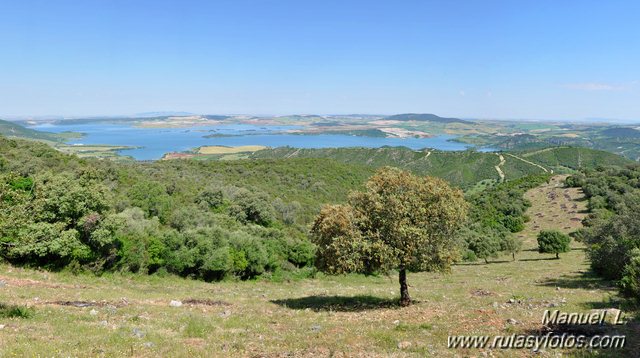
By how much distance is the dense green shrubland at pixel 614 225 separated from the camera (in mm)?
29098

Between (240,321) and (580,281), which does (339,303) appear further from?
(580,281)

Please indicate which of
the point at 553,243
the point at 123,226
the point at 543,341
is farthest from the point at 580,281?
the point at 123,226

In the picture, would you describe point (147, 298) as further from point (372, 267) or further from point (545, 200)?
point (545, 200)

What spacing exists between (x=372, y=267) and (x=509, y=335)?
9.04m

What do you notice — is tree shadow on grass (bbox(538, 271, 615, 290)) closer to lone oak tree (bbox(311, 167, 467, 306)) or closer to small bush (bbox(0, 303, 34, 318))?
lone oak tree (bbox(311, 167, 467, 306))

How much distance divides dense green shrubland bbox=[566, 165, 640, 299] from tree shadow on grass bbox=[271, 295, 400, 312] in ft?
44.1

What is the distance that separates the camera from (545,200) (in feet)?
389

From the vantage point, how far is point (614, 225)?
44062mm

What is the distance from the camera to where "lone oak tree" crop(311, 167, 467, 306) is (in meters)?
21.6

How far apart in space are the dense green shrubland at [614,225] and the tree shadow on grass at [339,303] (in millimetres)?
13454

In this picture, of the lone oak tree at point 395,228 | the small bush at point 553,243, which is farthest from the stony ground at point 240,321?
the small bush at point 553,243

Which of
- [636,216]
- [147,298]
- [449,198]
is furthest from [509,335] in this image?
[636,216]

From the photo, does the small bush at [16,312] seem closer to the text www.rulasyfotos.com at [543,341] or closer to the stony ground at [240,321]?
the stony ground at [240,321]

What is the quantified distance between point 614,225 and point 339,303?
127ft
